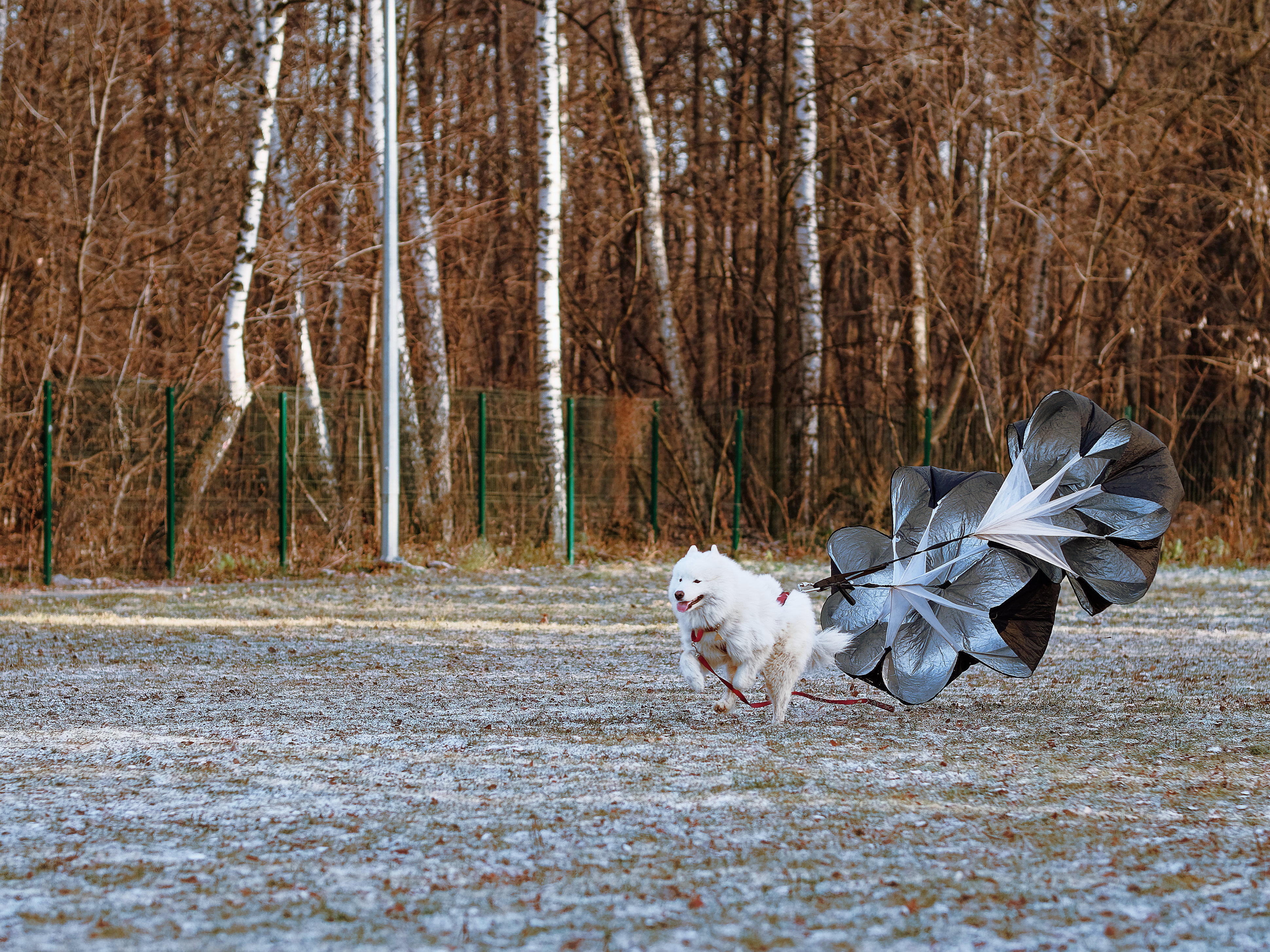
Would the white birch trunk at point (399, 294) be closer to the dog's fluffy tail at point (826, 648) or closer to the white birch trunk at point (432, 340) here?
the white birch trunk at point (432, 340)

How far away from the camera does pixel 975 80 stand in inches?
771

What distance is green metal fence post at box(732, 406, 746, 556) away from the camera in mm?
18641

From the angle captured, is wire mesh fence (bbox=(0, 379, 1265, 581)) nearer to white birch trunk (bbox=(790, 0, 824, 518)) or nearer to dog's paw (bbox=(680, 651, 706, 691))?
white birch trunk (bbox=(790, 0, 824, 518))

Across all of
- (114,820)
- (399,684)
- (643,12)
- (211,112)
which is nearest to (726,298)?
(643,12)

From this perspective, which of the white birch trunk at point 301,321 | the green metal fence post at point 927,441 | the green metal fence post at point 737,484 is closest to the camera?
the white birch trunk at point 301,321

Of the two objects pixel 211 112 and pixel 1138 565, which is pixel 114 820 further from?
pixel 211 112

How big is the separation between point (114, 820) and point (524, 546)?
12816 millimetres

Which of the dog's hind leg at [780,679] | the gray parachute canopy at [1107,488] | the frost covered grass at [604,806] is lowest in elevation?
the frost covered grass at [604,806]

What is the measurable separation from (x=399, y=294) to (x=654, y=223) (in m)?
4.56

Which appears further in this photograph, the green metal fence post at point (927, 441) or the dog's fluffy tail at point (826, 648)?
the green metal fence post at point (927, 441)

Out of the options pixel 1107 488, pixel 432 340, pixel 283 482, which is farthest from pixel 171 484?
pixel 1107 488

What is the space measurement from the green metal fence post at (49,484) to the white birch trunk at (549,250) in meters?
6.05

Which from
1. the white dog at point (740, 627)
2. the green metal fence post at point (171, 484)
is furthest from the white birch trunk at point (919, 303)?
the white dog at point (740, 627)

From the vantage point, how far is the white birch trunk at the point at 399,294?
18.1m
